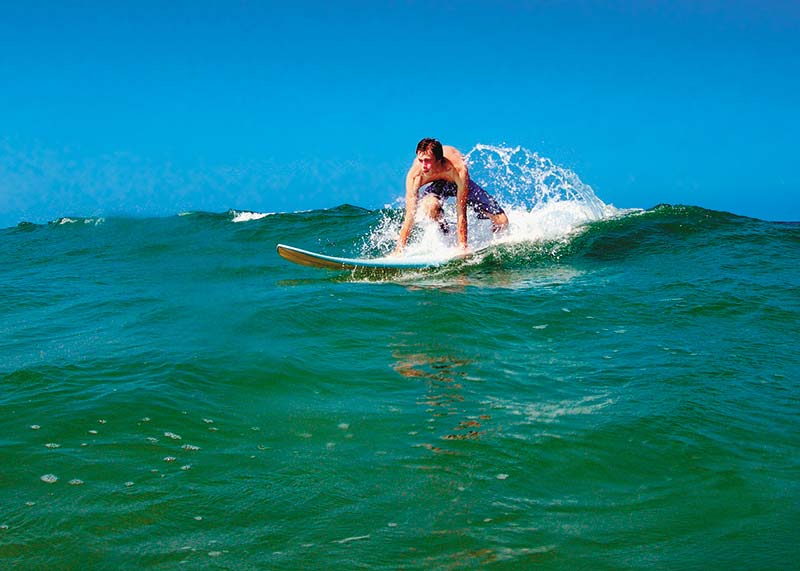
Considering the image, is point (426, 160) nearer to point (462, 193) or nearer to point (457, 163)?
point (457, 163)

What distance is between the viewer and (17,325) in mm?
8422

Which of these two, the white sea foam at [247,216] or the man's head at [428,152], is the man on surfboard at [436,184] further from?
the white sea foam at [247,216]

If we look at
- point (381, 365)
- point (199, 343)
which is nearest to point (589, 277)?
point (381, 365)

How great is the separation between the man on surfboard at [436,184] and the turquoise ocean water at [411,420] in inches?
35.7

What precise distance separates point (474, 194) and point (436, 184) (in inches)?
32.3

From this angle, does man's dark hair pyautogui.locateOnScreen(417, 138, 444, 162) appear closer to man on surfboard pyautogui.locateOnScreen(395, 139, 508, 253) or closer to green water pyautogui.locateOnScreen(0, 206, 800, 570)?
man on surfboard pyautogui.locateOnScreen(395, 139, 508, 253)

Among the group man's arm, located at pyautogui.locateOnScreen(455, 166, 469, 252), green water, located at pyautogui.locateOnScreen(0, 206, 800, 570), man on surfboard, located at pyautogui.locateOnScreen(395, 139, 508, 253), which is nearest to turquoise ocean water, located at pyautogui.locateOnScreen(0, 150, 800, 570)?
green water, located at pyautogui.locateOnScreen(0, 206, 800, 570)

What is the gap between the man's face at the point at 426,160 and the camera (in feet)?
32.0

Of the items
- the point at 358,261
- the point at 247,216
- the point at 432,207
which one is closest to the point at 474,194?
the point at 432,207

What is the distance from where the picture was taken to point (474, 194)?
11.3 meters

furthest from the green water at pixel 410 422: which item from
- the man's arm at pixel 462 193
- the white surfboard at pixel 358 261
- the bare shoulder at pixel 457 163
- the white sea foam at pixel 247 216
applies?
the white sea foam at pixel 247 216

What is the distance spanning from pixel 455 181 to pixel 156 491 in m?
7.16

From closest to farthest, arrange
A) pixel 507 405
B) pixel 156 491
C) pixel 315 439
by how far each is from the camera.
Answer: pixel 156 491 → pixel 315 439 → pixel 507 405

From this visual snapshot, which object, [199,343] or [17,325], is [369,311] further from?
[17,325]
